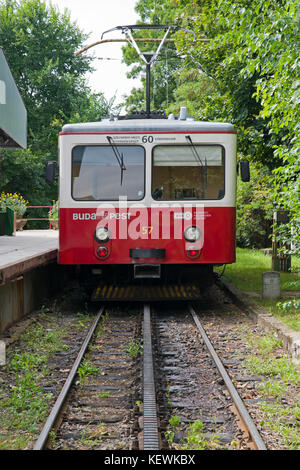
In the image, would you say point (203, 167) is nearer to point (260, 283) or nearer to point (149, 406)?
point (260, 283)

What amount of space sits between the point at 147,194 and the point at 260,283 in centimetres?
393

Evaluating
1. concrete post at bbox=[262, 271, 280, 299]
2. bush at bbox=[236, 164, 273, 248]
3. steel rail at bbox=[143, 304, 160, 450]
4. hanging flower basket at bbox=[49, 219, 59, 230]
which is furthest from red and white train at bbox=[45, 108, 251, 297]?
hanging flower basket at bbox=[49, 219, 59, 230]

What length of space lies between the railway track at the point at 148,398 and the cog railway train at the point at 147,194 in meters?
1.79

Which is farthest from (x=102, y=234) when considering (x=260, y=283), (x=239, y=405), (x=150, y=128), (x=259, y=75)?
(x=239, y=405)

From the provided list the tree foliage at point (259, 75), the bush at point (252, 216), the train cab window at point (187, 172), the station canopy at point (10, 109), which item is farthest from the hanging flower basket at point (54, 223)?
the train cab window at point (187, 172)

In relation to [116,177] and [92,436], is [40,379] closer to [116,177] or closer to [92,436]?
[92,436]

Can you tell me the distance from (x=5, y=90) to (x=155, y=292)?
20.8 feet

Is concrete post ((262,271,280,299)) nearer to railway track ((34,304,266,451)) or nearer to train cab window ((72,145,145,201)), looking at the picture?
railway track ((34,304,266,451))

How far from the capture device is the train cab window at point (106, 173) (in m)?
9.62

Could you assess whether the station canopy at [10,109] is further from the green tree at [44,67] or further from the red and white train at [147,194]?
the green tree at [44,67]

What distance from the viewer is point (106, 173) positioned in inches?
379

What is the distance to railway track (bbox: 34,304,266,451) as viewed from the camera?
14.8 feet

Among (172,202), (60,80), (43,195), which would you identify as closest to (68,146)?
(172,202)

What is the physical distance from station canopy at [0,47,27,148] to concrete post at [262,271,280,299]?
679 centimetres
